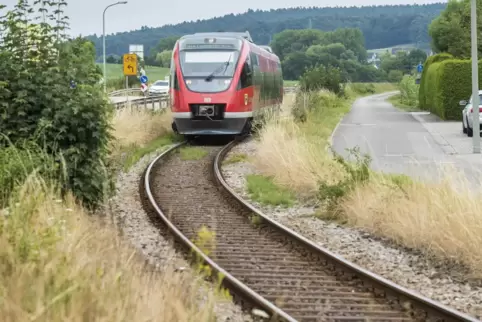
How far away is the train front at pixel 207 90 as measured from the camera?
2756 cm

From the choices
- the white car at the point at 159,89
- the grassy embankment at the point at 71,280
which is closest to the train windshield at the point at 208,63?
the grassy embankment at the point at 71,280

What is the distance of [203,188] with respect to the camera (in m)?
17.6

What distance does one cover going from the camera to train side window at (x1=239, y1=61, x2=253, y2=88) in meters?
28.0

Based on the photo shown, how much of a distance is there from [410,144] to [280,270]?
1848 cm

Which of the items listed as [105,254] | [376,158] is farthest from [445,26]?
[105,254]

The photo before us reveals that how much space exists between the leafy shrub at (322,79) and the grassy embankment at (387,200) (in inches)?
1719

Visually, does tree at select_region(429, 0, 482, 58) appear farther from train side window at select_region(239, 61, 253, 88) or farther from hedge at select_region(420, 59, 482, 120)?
train side window at select_region(239, 61, 253, 88)

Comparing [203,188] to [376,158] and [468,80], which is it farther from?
[468,80]

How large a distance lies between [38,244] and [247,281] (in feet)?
11.5

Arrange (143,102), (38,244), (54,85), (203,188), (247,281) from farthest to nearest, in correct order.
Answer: (143,102) → (203,188) → (54,85) → (247,281) → (38,244)

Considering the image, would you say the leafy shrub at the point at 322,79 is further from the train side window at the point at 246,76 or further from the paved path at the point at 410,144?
the train side window at the point at 246,76

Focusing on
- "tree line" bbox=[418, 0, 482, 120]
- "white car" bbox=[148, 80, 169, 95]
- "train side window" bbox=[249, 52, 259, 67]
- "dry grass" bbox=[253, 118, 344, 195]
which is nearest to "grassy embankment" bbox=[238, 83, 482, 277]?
"dry grass" bbox=[253, 118, 344, 195]

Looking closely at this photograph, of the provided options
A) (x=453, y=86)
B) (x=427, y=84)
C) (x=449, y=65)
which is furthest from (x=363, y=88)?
(x=453, y=86)

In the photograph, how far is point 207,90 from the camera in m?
27.7
